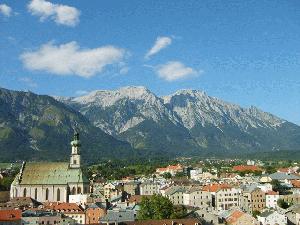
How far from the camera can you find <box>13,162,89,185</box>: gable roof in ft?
484

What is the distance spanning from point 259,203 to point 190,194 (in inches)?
685

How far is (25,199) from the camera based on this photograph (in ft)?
438

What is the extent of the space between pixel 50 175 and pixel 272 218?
216 feet

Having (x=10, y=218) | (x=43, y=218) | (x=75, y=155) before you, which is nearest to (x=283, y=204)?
(x=75, y=155)

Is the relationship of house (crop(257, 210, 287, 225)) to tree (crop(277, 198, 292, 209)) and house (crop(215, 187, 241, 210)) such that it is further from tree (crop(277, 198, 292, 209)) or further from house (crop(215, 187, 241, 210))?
house (crop(215, 187, 241, 210))

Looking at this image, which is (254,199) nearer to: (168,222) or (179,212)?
(179,212)

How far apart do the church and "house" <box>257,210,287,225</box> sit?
5514 centimetres

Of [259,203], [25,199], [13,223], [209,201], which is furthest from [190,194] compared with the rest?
[13,223]

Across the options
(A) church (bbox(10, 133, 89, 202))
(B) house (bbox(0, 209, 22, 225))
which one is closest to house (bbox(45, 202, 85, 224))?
(B) house (bbox(0, 209, 22, 225))

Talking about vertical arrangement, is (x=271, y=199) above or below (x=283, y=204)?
above

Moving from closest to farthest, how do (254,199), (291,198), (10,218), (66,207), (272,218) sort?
(10,218)
(272,218)
(66,207)
(254,199)
(291,198)

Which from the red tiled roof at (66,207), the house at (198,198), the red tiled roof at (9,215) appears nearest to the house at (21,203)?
the red tiled roof at (66,207)

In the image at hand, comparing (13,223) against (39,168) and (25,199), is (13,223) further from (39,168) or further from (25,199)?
(39,168)

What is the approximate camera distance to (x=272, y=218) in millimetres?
108500
